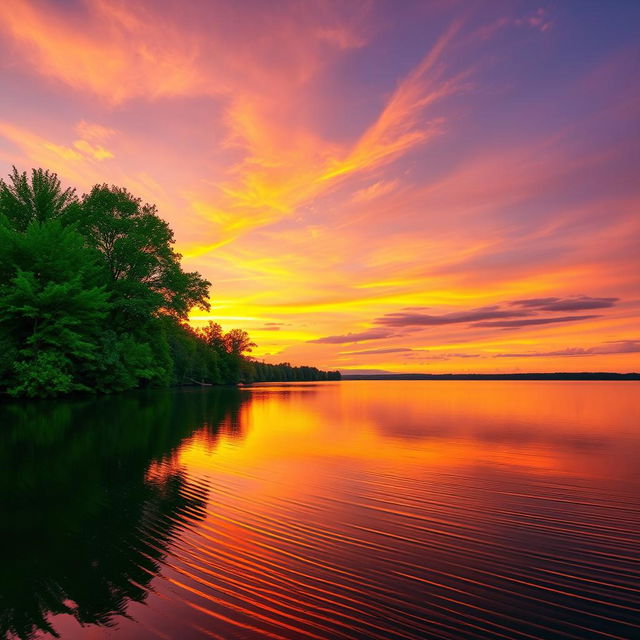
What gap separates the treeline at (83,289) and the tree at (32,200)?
0.31ft

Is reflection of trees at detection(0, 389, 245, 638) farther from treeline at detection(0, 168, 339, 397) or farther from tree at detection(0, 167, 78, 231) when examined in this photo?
tree at detection(0, 167, 78, 231)

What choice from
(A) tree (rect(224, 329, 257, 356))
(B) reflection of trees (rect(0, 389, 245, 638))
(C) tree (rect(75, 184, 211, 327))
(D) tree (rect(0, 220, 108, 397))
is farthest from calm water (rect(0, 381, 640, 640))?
(A) tree (rect(224, 329, 257, 356))

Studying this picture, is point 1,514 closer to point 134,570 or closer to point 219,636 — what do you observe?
point 134,570

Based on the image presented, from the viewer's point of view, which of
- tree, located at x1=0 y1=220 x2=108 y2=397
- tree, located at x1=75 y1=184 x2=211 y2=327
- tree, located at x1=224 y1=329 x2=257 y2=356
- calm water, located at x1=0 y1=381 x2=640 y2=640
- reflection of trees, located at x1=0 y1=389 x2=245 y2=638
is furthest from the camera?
tree, located at x1=224 y1=329 x2=257 y2=356

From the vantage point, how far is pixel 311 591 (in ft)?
17.9

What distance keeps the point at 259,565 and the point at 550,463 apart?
12.7 metres

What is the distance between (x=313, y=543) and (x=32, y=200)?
172 feet


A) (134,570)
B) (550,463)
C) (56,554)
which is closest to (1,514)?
(56,554)

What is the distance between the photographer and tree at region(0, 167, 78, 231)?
4362cm

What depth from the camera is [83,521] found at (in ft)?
26.0

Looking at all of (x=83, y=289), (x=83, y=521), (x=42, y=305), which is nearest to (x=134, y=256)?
(x=83, y=289)

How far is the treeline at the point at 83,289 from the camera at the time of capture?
116 feet

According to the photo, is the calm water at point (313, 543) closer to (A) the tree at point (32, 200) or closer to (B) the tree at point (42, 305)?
(B) the tree at point (42, 305)

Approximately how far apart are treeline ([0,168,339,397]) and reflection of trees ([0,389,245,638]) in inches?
848
